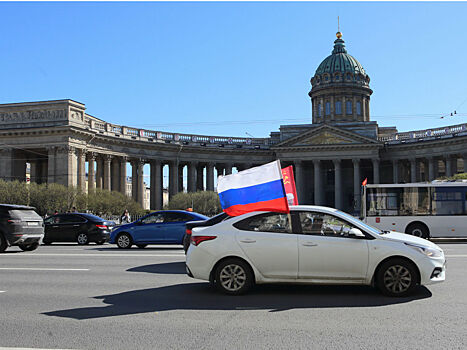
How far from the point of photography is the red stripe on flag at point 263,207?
9789mm

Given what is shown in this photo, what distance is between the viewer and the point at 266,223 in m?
9.96

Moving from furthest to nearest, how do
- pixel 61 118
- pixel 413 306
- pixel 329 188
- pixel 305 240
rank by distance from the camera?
pixel 329 188 < pixel 61 118 < pixel 305 240 < pixel 413 306

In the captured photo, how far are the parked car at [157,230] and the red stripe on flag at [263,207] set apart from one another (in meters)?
9.72

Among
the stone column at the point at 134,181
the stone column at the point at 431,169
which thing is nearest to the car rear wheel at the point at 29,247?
the stone column at the point at 134,181

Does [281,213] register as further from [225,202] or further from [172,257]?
[172,257]

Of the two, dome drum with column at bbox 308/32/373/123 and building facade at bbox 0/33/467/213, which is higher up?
dome drum with column at bbox 308/32/373/123

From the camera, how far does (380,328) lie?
7266mm

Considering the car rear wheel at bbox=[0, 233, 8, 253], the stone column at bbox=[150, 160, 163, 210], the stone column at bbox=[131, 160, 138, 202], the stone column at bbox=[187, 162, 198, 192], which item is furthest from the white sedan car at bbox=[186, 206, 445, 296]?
the stone column at bbox=[187, 162, 198, 192]

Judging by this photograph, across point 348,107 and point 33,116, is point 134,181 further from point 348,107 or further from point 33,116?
point 348,107

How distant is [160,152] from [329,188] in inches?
1099

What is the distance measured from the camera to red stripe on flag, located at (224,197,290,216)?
979cm

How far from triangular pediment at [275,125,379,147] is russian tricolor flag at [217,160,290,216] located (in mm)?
59105

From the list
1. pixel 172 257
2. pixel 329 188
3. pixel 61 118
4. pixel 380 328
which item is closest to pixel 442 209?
pixel 172 257

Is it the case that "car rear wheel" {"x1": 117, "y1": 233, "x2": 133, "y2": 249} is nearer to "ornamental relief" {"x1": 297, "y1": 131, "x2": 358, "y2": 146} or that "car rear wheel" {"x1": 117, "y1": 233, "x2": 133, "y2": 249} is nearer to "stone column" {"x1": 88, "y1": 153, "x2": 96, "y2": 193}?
"stone column" {"x1": 88, "y1": 153, "x2": 96, "y2": 193}
